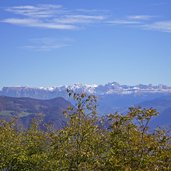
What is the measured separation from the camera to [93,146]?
4847 centimetres

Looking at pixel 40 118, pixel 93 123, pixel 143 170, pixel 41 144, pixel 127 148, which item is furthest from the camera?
pixel 40 118

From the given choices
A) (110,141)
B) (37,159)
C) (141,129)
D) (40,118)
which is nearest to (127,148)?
(141,129)

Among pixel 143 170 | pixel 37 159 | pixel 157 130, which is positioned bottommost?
pixel 37 159

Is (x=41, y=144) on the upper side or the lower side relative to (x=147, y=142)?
lower

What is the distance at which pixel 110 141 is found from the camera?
43.7 m

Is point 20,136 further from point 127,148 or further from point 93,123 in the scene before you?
point 127,148

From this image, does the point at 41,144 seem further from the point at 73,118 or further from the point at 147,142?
the point at 147,142

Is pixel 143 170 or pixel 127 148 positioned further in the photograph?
pixel 127 148

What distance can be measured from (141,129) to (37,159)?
26332 millimetres

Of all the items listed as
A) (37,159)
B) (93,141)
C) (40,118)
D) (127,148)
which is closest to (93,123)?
(93,141)

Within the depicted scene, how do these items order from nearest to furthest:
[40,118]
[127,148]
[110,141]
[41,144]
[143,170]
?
[143,170] < [127,148] < [110,141] < [41,144] < [40,118]

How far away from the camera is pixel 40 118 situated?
7712cm

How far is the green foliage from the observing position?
36688 mm

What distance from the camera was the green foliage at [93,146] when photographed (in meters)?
36.7
